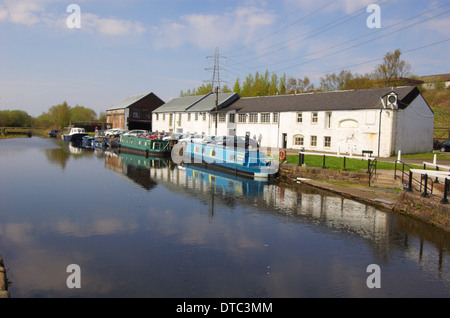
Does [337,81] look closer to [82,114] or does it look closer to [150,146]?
[150,146]

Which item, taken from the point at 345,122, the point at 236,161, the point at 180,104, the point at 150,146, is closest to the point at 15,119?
the point at 180,104

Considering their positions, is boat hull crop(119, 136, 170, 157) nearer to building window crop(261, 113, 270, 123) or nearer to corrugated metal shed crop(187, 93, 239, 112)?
building window crop(261, 113, 270, 123)

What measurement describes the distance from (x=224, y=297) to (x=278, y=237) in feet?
14.0

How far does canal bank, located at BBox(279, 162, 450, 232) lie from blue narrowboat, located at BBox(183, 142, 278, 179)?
45.7 inches

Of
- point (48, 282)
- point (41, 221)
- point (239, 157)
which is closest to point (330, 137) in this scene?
point (239, 157)

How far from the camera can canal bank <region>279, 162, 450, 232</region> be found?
1231 centimetres

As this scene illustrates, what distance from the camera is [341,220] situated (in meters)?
13.3

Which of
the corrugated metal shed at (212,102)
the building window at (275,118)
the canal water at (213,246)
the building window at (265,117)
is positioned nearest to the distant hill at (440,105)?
the building window at (275,118)

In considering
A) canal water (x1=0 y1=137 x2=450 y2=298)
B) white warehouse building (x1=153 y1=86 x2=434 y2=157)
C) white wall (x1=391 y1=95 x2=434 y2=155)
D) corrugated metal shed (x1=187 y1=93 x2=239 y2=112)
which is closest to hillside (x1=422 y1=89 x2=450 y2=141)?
white wall (x1=391 y1=95 x2=434 y2=155)

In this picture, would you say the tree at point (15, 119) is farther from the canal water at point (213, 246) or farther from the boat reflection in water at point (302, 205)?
the canal water at point (213, 246)

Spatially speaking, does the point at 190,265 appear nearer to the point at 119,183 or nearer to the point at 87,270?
the point at 87,270

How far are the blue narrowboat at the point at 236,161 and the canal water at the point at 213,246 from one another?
5.00 m

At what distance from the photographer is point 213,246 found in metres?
10.4

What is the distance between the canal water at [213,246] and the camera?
7977 millimetres
